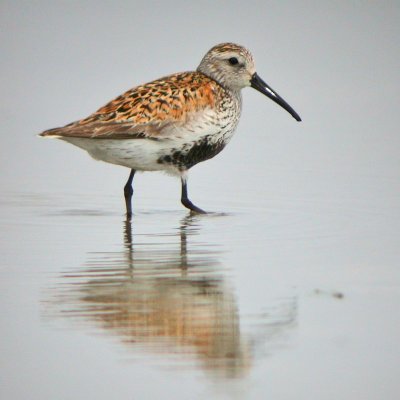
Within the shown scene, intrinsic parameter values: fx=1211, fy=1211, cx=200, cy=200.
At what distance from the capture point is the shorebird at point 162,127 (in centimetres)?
1037

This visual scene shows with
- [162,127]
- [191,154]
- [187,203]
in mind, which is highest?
[162,127]

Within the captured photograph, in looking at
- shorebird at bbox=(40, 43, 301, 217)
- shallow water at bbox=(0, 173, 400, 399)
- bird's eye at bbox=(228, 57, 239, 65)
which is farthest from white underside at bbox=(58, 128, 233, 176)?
bird's eye at bbox=(228, 57, 239, 65)

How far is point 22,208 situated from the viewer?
35.8 ft

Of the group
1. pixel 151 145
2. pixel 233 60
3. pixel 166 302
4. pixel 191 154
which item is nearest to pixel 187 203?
pixel 191 154

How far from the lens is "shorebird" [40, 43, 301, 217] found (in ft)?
34.0

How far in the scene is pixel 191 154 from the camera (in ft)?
35.2

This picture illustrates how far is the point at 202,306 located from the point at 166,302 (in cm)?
21

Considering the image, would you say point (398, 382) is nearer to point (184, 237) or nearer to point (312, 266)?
point (312, 266)

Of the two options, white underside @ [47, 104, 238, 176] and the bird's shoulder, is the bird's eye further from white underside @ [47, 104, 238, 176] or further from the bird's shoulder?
white underside @ [47, 104, 238, 176]

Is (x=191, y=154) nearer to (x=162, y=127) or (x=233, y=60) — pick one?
(x=162, y=127)

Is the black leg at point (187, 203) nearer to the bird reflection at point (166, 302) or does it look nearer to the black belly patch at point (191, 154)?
the black belly patch at point (191, 154)

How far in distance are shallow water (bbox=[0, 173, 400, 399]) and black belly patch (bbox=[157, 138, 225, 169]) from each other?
0.58 metres

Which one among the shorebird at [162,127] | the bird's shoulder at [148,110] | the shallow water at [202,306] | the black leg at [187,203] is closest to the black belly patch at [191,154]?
the shorebird at [162,127]

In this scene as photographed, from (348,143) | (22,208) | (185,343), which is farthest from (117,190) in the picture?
(185,343)
